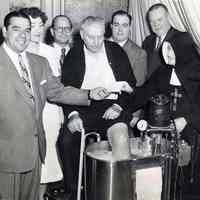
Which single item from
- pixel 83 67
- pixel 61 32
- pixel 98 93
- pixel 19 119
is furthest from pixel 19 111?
pixel 61 32

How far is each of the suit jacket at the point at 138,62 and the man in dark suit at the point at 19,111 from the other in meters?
0.95

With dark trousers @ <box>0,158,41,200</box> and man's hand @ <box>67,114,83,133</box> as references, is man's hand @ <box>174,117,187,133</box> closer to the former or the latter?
man's hand @ <box>67,114,83,133</box>

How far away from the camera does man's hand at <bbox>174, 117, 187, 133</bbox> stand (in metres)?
3.35

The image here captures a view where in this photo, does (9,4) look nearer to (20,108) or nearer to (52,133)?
(52,133)

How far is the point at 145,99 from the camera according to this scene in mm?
3580

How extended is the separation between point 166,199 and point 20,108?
3.83ft

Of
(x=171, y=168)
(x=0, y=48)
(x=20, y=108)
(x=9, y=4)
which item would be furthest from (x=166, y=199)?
(x=9, y=4)

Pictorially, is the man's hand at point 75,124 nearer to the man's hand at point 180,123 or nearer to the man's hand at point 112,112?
the man's hand at point 112,112

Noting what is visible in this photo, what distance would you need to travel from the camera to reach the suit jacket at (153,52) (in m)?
3.68

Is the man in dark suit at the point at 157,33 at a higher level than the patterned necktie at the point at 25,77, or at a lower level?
higher

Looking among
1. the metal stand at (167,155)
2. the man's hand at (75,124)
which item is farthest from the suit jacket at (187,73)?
the man's hand at (75,124)

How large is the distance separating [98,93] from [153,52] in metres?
0.87

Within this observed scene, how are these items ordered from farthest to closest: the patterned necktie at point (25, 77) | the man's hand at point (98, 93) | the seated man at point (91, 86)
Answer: the seated man at point (91, 86) < the man's hand at point (98, 93) < the patterned necktie at point (25, 77)

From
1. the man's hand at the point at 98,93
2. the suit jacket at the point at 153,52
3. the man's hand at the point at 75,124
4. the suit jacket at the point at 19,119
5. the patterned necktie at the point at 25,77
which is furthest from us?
the suit jacket at the point at 153,52
